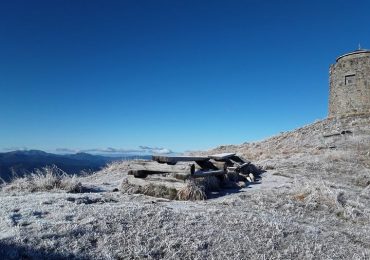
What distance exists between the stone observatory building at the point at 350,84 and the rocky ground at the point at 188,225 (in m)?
22.6

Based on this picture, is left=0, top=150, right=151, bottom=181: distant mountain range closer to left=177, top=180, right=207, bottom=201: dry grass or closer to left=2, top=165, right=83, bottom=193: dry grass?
left=2, top=165, right=83, bottom=193: dry grass

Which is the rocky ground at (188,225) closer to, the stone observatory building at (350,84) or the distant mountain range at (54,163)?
the distant mountain range at (54,163)

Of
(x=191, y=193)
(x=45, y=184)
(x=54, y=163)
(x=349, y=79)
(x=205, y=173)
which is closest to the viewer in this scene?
(x=191, y=193)

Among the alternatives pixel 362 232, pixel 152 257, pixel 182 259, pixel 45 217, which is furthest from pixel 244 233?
pixel 45 217

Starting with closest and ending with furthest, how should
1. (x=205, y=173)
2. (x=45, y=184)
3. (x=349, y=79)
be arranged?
(x=45, y=184)
(x=205, y=173)
(x=349, y=79)

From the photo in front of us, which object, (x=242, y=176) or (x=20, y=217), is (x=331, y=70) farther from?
(x=20, y=217)

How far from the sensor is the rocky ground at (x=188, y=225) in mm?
5668

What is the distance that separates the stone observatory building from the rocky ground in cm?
2256

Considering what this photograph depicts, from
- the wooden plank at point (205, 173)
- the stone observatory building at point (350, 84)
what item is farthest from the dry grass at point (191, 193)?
the stone observatory building at point (350, 84)

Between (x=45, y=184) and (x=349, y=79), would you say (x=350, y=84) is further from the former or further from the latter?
(x=45, y=184)

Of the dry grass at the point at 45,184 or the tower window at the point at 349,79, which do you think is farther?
the tower window at the point at 349,79

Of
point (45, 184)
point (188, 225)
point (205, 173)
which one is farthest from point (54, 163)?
point (188, 225)

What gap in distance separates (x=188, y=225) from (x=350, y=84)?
2988 centimetres

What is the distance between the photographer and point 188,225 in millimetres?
6809
